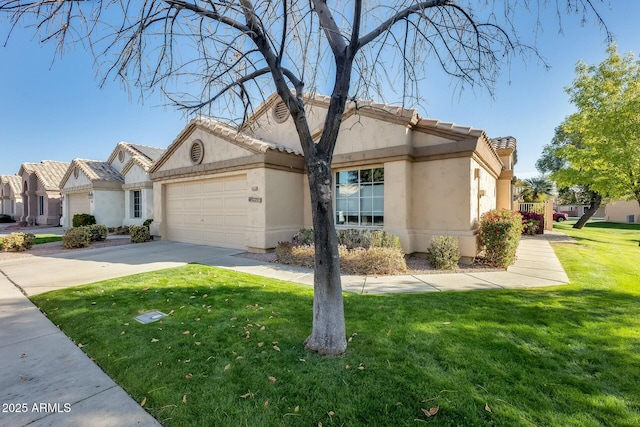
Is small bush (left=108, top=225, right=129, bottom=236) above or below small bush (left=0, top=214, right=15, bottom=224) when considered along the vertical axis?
below

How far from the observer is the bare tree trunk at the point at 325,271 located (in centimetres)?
351

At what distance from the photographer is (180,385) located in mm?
2986

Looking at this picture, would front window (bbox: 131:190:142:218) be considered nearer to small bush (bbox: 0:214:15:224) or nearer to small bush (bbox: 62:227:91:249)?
small bush (bbox: 62:227:91:249)

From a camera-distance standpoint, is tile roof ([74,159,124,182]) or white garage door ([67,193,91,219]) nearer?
tile roof ([74,159,124,182])

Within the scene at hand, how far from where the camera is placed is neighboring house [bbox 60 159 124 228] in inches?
804

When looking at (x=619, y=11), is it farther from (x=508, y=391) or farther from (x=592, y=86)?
(x=592, y=86)

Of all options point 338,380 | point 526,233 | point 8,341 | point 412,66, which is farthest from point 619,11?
point 526,233

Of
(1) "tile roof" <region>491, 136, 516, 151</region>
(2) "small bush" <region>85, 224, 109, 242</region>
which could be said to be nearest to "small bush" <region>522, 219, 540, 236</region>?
(1) "tile roof" <region>491, 136, 516, 151</region>

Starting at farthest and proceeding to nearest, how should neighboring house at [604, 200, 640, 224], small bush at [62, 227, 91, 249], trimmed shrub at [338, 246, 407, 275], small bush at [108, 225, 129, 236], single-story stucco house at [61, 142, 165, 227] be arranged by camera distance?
neighboring house at [604, 200, 640, 224] < small bush at [108, 225, 129, 236] < single-story stucco house at [61, 142, 165, 227] < small bush at [62, 227, 91, 249] < trimmed shrub at [338, 246, 407, 275]

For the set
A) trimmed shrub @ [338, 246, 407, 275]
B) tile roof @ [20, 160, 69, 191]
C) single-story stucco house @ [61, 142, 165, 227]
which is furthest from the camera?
tile roof @ [20, 160, 69, 191]

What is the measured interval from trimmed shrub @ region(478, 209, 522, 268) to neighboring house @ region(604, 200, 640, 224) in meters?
40.3

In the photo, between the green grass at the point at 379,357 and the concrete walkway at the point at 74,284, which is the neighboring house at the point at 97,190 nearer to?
the concrete walkway at the point at 74,284

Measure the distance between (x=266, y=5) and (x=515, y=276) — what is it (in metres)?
8.02

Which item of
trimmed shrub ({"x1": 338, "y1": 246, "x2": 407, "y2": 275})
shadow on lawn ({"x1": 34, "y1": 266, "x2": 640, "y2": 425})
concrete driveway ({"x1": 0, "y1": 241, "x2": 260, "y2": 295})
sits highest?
trimmed shrub ({"x1": 338, "y1": 246, "x2": 407, "y2": 275})
